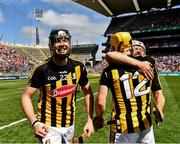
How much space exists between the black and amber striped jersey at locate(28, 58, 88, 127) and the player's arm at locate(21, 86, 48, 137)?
111 mm

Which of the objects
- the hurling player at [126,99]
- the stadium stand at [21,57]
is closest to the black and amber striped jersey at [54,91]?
the hurling player at [126,99]

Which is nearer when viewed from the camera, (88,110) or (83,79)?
(88,110)

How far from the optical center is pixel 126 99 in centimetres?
380

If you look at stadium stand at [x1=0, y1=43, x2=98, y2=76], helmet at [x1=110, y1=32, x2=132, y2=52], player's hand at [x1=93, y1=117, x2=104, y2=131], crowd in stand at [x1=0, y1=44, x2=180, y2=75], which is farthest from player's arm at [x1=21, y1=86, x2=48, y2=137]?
crowd in stand at [x1=0, y1=44, x2=180, y2=75]

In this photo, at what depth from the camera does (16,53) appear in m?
73.1

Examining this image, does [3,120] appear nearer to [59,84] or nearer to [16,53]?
[59,84]

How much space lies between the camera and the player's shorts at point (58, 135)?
3.96 m

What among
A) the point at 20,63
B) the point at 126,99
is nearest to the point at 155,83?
the point at 126,99

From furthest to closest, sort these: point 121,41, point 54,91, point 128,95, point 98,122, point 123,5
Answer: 1. point 123,5
2. point 54,91
3. point 98,122
4. point 128,95
5. point 121,41

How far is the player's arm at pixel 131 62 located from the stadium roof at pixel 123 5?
66974mm

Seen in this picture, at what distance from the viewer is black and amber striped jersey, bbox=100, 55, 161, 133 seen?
3770 millimetres

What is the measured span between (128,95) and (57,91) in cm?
98

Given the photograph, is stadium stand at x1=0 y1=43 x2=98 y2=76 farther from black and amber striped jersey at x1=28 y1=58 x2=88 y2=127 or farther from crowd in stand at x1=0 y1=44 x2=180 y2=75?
black and amber striped jersey at x1=28 y1=58 x2=88 y2=127

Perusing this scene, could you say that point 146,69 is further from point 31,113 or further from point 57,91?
point 31,113
